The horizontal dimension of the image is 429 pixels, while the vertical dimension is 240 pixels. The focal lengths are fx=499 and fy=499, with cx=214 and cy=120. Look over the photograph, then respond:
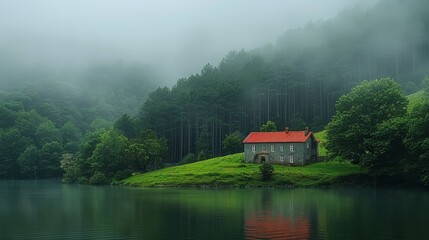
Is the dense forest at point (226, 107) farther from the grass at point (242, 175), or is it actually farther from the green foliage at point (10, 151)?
the grass at point (242, 175)

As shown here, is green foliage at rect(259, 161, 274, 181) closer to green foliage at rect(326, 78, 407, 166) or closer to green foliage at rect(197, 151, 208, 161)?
green foliage at rect(326, 78, 407, 166)

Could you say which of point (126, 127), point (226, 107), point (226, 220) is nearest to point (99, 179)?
point (126, 127)

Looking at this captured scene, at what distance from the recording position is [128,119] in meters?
174

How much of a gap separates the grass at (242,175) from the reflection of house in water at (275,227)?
159 ft

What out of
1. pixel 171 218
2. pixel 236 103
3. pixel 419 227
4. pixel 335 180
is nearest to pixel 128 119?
pixel 236 103

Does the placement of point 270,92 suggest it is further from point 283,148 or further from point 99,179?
point 99,179

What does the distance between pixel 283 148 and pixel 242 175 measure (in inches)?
718

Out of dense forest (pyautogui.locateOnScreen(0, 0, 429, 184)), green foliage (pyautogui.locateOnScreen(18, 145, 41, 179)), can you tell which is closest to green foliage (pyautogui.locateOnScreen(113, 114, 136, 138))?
dense forest (pyautogui.locateOnScreen(0, 0, 429, 184))

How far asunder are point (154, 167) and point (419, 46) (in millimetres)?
123622

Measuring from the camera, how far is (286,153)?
113500 millimetres

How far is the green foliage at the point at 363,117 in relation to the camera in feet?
303

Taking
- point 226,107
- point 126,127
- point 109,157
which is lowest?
point 109,157

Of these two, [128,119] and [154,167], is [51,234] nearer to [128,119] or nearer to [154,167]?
[154,167]

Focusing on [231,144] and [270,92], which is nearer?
[231,144]
